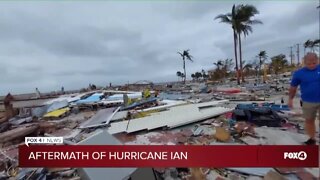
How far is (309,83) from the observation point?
2.17 meters

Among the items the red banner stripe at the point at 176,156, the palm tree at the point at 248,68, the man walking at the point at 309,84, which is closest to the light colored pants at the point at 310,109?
the man walking at the point at 309,84

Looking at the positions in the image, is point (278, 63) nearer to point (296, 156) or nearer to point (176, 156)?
point (296, 156)

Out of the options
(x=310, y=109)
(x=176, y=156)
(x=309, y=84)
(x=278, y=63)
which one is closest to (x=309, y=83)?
(x=309, y=84)

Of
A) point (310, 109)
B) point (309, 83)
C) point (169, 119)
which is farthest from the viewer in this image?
point (169, 119)

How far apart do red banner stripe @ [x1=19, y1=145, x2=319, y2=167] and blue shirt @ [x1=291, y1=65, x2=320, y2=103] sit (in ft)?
1.37

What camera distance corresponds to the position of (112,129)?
4.04m

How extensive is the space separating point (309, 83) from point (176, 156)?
48.5 inches

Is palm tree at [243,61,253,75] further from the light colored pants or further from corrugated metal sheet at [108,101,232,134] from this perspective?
the light colored pants

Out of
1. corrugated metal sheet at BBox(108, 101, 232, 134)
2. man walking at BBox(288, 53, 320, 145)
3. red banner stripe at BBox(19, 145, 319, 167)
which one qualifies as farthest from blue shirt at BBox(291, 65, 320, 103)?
corrugated metal sheet at BBox(108, 101, 232, 134)

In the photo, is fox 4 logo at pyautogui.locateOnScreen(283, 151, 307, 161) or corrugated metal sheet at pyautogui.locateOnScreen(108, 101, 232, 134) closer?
fox 4 logo at pyautogui.locateOnScreen(283, 151, 307, 161)

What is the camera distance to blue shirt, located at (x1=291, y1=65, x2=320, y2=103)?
2.14m

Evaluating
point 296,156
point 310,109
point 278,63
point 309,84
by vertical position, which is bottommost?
point 296,156

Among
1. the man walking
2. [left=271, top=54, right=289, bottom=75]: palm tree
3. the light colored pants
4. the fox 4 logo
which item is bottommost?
the fox 4 logo

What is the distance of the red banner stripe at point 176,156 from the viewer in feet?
7.21
